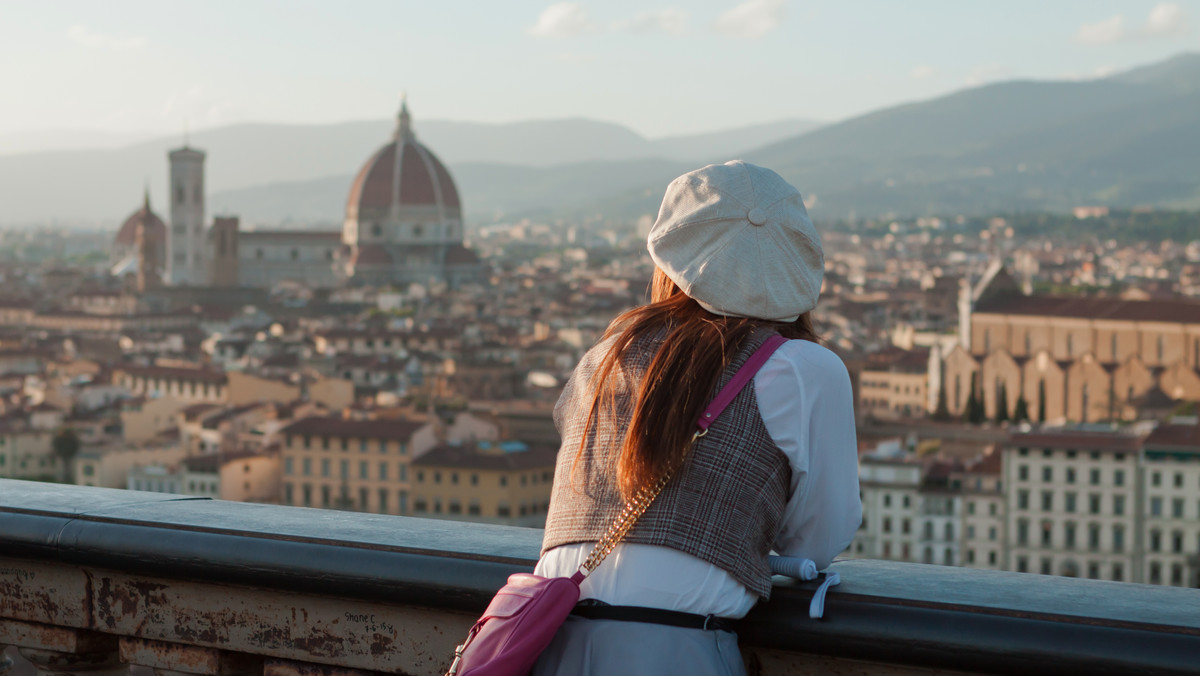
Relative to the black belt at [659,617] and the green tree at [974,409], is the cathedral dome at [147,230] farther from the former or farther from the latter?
the black belt at [659,617]

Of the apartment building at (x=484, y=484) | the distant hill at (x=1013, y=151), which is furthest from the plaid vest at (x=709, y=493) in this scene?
the distant hill at (x=1013, y=151)

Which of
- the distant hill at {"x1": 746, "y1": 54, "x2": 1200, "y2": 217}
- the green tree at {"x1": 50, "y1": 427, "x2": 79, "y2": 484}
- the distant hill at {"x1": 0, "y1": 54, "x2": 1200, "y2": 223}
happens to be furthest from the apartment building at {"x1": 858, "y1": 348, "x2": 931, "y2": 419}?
the distant hill at {"x1": 0, "y1": 54, "x2": 1200, "y2": 223}

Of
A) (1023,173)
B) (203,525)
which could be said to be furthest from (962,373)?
(1023,173)

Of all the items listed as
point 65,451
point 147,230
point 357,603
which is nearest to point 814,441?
point 357,603

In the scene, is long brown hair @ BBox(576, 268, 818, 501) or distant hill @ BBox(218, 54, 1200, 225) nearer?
long brown hair @ BBox(576, 268, 818, 501)

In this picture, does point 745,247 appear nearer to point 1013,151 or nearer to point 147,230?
point 147,230

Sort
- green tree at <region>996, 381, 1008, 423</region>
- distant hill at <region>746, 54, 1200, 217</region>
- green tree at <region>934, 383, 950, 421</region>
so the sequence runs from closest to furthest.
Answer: green tree at <region>934, 383, 950, 421</region>
green tree at <region>996, 381, 1008, 423</region>
distant hill at <region>746, 54, 1200, 217</region>

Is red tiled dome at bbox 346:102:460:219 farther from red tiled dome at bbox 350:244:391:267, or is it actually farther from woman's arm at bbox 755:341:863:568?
woman's arm at bbox 755:341:863:568
